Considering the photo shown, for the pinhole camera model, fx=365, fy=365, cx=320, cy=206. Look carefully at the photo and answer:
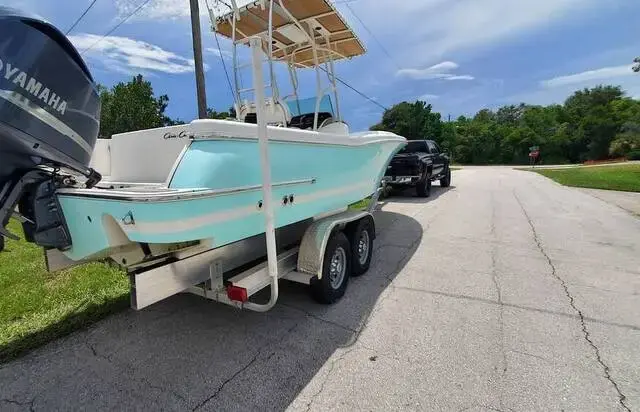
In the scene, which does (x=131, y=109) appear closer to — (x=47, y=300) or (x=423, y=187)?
(x=423, y=187)

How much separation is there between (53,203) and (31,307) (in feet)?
6.59

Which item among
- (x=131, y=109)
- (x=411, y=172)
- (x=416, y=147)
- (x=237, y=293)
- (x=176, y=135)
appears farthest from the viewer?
(x=131, y=109)

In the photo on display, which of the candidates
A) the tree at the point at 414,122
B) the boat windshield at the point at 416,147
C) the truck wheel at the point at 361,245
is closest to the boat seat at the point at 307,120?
the truck wheel at the point at 361,245

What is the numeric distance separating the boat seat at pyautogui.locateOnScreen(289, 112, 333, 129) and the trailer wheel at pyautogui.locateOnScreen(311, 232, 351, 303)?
191 centimetres

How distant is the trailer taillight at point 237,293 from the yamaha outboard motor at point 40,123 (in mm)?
1154

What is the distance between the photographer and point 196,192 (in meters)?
2.29

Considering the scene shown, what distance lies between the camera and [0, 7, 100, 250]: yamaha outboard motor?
213 cm

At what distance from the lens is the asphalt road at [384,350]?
8.08ft

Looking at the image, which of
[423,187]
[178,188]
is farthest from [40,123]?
[423,187]

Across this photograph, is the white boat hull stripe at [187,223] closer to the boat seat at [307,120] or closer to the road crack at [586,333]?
the boat seat at [307,120]

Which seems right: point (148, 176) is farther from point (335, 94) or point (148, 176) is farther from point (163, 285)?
point (335, 94)

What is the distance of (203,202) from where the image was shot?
235 centimetres

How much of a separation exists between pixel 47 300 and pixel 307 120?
3.77 m

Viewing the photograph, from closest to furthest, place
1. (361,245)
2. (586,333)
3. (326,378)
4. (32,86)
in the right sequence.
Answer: (32,86) < (326,378) < (586,333) < (361,245)
